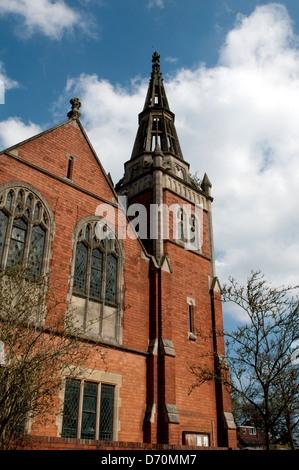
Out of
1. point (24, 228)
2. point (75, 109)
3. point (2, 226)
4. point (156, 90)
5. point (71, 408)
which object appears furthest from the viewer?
point (156, 90)

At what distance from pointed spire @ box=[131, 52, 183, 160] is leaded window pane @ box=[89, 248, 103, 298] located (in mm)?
7655

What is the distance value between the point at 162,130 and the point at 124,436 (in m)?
15.1

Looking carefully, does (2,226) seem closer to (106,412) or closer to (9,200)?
(9,200)

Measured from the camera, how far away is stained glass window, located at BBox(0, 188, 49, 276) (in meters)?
12.0

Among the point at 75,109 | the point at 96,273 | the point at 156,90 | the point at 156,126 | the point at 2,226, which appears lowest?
the point at 96,273

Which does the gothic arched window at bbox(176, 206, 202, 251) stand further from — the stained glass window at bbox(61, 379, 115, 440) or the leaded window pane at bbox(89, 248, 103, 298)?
the stained glass window at bbox(61, 379, 115, 440)

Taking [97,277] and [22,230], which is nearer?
[22,230]

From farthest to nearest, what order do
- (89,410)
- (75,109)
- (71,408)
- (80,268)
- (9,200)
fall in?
1. (75,109)
2. (80,268)
3. (9,200)
4. (89,410)
5. (71,408)

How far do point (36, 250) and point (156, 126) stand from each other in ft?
40.7

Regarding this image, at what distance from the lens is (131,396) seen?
13.3m

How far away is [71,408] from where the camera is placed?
1177cm

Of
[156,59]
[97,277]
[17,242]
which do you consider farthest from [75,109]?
[156,59]

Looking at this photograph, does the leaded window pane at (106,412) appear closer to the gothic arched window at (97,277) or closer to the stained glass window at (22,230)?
the gothic arched window at (97,277)
